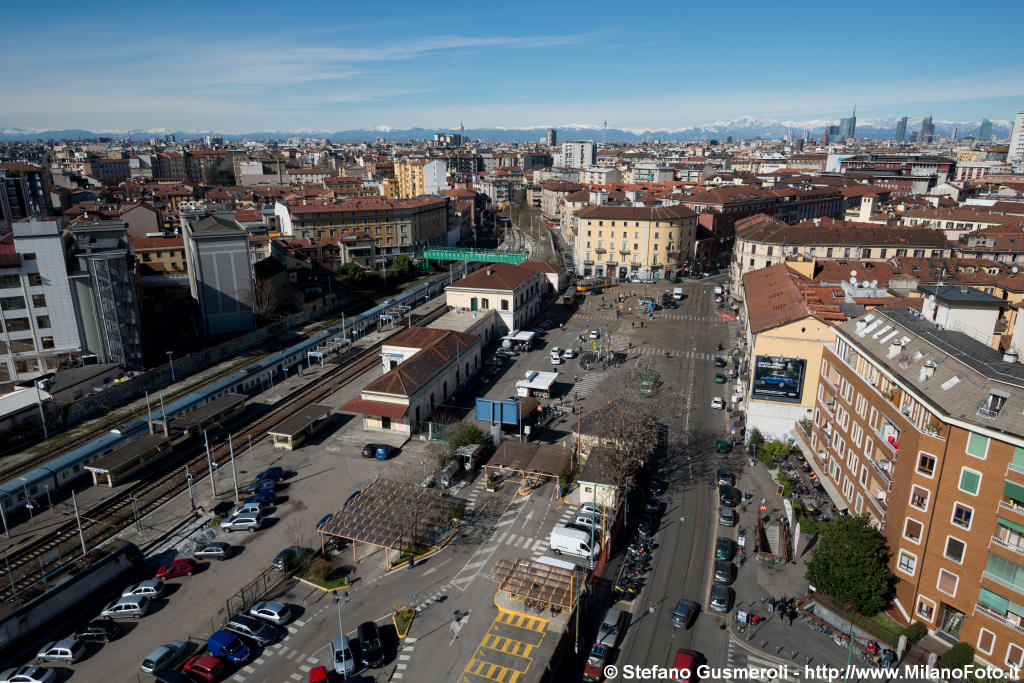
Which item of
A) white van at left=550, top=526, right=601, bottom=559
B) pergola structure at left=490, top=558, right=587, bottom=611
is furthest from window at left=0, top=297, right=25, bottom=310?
white van at left=550, top=526, right=601, bottom=559

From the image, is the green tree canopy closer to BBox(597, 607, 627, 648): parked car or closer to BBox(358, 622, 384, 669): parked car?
BBox(597, 607, 627, 648): parked car

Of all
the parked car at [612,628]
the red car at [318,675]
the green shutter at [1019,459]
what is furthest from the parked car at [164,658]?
the green shutter at [1019,459]

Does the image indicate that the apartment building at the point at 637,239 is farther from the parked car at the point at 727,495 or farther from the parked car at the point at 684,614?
the parked car at the point at 684,614

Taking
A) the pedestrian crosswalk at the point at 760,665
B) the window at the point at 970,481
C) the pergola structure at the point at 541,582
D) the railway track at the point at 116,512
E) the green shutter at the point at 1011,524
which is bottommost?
the pedestrian crosswalk at the point at 760,665

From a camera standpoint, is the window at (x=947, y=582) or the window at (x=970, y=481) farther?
the window at (x=947, y=582)

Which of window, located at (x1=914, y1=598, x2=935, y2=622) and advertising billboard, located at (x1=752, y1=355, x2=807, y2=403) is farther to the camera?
advertising billboard, located at (x1=752, y1=355, x2=807, y2=403)

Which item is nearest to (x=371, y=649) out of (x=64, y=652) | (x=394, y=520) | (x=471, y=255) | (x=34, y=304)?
(x=394, y=520)

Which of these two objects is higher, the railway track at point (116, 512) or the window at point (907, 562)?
the window at point (907, 562)
